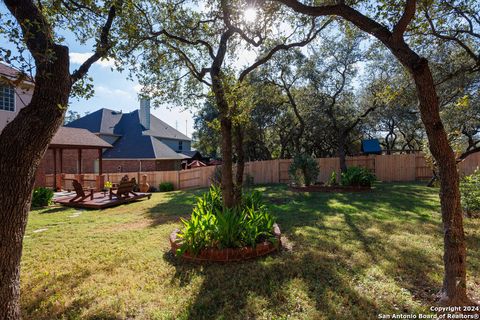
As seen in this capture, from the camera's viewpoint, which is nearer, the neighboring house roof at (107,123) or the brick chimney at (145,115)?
the neighboring house roof at (107,123)

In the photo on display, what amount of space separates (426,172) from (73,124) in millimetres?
30248

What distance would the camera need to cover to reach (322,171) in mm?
18094

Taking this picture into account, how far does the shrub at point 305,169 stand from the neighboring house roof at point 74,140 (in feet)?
38.7

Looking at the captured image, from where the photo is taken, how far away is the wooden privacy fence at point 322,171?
55.8 ft

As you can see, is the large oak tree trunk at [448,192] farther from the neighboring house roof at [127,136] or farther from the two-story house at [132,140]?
the neighboring house roof at [127,136]

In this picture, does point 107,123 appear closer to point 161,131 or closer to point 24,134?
point 161,131

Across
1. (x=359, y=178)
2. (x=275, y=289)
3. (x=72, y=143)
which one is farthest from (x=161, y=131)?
(x=275, y=289)

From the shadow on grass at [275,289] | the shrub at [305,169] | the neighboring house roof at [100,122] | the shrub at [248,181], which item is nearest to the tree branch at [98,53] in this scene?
the shadow on grass at [275,289]

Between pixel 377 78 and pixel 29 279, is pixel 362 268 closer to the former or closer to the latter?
pixel 29 279

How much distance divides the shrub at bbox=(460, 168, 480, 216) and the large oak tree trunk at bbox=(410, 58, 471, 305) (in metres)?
4.72

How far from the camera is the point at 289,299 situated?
3188 millimetres

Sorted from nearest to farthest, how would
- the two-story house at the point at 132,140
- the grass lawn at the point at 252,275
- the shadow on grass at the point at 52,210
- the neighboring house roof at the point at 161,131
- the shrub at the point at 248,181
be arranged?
the grass lawn at the point at 252,275 < the shadow on grass at the point at 52,210 < the shrub at the point at 248,181 < the two-story house at the point at 132,140 < the neighboring house roof at the point at 161,131

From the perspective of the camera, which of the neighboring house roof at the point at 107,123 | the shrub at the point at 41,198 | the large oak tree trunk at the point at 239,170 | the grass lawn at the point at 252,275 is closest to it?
the grass lawn at the point at 252,275

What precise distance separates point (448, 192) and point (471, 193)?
192 inches
